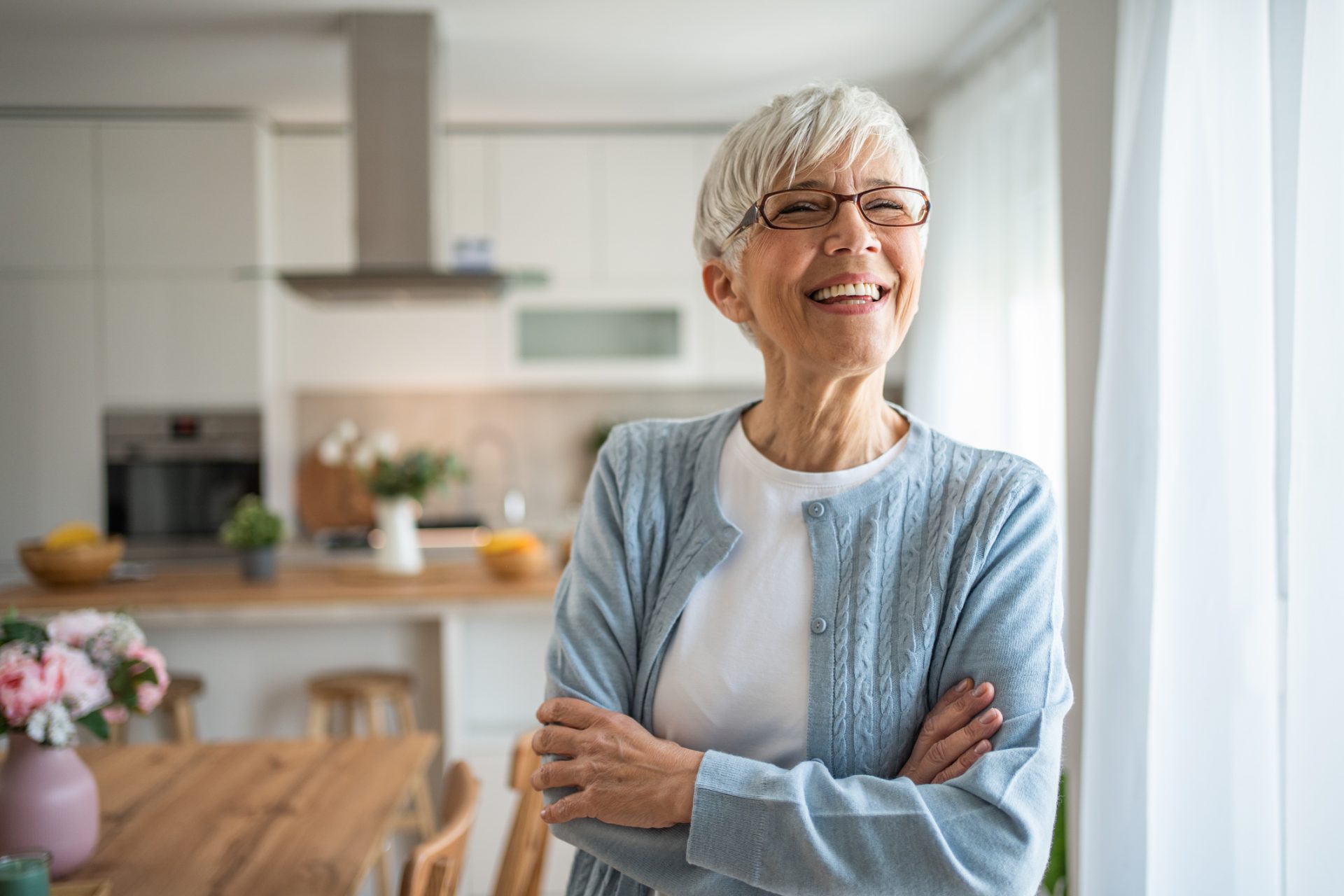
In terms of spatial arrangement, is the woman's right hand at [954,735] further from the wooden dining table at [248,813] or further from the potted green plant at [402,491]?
the potted green plant at [402,491]

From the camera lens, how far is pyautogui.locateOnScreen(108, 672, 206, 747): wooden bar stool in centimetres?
311

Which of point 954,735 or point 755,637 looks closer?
point 954,735

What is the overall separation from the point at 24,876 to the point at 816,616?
3.39ft

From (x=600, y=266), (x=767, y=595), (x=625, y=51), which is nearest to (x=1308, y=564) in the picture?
(x=767, y=595)

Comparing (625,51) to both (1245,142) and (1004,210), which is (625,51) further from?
(1245,142)

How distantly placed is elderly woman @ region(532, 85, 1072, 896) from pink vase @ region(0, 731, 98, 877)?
35.6 inches

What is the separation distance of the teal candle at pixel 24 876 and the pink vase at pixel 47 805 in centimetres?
28

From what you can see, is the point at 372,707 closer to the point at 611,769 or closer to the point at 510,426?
the point at 611,769

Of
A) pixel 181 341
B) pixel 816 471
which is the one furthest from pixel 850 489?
pixel 181 341

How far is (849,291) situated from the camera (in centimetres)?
110

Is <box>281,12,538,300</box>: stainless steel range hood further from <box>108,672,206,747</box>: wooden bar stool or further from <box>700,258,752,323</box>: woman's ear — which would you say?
<box>700,258,752,323</box>: woman's ear

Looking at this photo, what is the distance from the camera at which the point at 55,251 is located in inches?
189

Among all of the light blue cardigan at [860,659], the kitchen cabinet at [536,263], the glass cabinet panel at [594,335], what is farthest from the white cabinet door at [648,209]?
the light blue cardigan at [860,659]

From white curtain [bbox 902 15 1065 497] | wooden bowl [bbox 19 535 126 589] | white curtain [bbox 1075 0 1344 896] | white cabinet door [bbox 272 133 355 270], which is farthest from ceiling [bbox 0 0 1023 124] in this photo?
white curtain [bbox 1075 0 1344 896]
